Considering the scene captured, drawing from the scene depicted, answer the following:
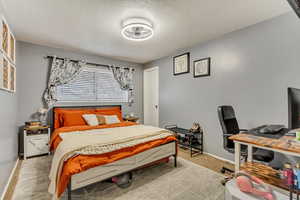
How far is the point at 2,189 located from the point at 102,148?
50.7 inches

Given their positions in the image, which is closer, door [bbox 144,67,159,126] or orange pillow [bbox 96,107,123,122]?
orange pillow [bbox 96,107,123,122]

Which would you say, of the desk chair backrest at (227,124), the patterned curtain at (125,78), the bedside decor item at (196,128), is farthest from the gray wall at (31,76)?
the desk chair backrest at (227,124)

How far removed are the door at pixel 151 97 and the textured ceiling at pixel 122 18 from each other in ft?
5.62

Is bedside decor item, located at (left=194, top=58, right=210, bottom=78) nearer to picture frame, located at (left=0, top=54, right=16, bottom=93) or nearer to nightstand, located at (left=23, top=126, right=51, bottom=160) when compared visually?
picture frame, located at (left=0, top=54, right=16, bottom=93)

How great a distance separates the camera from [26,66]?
3.16 meters

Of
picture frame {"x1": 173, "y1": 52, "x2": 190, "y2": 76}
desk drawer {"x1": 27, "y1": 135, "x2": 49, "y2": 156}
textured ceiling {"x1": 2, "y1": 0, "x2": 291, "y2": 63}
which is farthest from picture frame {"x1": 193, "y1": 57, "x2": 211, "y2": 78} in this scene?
desk drawer {"x1": 27, "y1": 135, "x2": 49, "y2": 156}

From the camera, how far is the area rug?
5.84 ft

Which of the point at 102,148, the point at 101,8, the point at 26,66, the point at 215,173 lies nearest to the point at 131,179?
the point at 102,148

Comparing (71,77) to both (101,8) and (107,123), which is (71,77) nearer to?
(107,123)

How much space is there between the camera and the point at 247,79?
2547mm

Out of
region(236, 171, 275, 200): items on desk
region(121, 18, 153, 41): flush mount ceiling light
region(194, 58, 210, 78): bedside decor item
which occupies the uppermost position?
region(121, 18, 153, 41): flush mount ceiling light

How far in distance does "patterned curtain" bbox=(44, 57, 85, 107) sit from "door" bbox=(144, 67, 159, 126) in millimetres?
2263

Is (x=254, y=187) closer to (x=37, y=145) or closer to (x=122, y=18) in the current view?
(x=122, y=18)

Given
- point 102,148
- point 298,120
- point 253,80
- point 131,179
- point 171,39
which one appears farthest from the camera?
point 171,39
